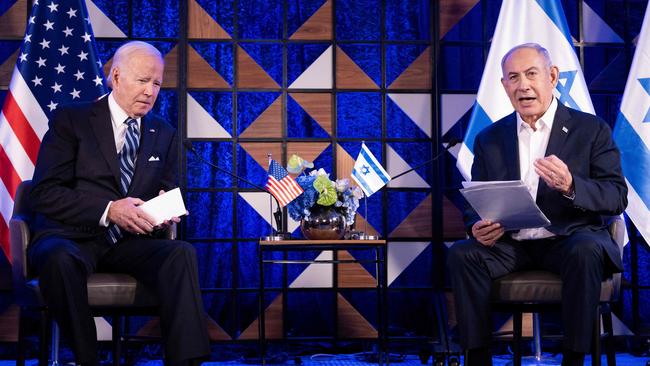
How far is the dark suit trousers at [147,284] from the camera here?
2.80 m

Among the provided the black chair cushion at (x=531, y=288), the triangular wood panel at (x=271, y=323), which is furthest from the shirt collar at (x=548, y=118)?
the triangular wood panel at (x=271, y=323)

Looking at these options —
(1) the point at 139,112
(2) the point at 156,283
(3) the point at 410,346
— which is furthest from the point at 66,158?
(3) the point at 410,346

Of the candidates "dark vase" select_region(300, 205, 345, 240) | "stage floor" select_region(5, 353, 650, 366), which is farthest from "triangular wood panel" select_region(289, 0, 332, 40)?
"stage floor" select_region(5, 353, 650, 366)

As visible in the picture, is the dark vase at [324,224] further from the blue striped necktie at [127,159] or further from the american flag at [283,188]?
the blue striped necktie at [127,159]

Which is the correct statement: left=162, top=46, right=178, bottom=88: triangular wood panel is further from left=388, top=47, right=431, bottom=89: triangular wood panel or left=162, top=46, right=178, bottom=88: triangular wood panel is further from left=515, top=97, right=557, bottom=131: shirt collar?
left=515, top=97, right=557, bottom=131: shirt collar

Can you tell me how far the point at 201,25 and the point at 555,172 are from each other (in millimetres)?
2870

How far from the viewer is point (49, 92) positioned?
4496mm

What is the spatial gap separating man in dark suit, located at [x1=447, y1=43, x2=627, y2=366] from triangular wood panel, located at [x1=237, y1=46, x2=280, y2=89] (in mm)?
1913

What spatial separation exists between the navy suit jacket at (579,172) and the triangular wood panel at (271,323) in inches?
75.3

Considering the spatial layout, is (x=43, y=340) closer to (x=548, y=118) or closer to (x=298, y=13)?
(x=548, y=118)

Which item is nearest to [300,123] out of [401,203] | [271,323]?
[401,203]

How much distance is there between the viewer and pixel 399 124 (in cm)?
503

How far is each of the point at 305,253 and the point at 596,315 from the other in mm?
2360

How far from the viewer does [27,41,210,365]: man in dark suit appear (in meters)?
2.83
